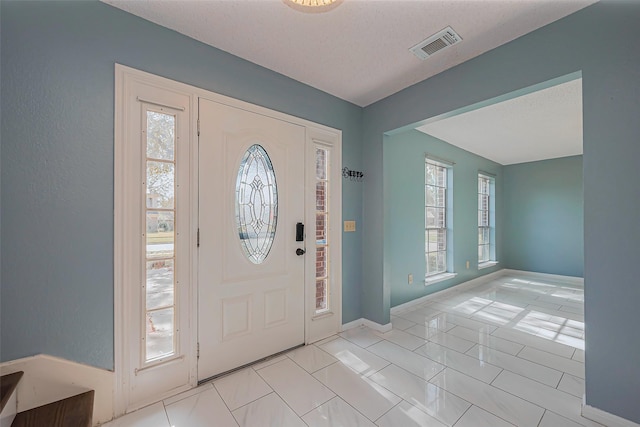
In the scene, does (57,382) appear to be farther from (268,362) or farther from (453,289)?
(453,289)

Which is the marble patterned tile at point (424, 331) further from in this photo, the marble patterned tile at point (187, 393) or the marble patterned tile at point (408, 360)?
the marble patterned tile at point (187, 393)

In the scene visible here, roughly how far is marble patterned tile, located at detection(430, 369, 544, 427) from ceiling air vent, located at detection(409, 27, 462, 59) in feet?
8.60

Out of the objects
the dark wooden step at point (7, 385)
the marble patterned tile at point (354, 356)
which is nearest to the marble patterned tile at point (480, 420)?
the marble patterned tile at point (354, 356)

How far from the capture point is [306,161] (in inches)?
103

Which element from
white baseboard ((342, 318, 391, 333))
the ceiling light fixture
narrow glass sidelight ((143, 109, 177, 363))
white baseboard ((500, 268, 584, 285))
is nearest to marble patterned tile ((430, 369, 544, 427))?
white baseboard ((342, 318, 391, 333))

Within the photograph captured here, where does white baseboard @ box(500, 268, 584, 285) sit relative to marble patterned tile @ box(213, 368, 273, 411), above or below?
below

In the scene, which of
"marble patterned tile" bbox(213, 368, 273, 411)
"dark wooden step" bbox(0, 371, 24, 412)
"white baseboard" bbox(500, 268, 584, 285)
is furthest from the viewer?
"white baseboard" bbox(500, 268, 584, 285)

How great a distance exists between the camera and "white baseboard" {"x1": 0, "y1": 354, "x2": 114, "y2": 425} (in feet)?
4.63

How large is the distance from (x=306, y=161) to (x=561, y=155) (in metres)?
5.81

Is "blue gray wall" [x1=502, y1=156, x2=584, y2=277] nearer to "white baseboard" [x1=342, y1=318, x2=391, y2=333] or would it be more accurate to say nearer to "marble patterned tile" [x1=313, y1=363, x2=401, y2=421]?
"white baseboard" [x1=342, y1=318, x2=391, y2=333]

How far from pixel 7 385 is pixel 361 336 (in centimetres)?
259

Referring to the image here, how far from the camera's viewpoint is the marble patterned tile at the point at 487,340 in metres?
2.55

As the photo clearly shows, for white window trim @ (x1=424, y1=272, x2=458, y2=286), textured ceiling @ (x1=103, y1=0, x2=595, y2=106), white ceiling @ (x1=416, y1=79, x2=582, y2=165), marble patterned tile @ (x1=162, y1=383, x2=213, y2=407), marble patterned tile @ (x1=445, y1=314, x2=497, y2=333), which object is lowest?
marble patterned tile @ (x1=445, y1=314, x2=497, y2=333)

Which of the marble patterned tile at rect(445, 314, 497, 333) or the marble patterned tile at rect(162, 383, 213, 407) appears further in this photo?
the marble patterned tile at rect(445, 314, 497, 333)
